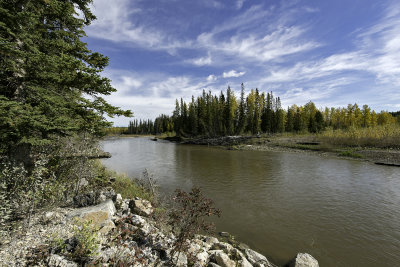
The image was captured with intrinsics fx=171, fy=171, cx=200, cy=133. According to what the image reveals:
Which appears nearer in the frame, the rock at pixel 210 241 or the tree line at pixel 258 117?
the rock at pixel 210 241

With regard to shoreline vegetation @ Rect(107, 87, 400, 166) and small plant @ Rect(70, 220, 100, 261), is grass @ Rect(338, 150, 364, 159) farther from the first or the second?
small plant @ Rect(70, 220, 100, 261)

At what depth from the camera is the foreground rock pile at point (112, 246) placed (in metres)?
3.37

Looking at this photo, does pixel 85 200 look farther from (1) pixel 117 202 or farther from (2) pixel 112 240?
(2) pixel 112 240

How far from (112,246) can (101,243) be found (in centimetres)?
26

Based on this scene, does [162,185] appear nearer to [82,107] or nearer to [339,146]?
[82,107]

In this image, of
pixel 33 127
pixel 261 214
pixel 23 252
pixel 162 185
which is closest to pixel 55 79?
pixel 33 127

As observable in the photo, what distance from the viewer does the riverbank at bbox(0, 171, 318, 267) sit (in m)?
3.39

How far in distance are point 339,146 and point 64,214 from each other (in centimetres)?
4100

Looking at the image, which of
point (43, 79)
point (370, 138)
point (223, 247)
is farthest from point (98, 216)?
point (370, 138)

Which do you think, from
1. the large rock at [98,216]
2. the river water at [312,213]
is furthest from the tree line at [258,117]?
the large rock at [98,216]

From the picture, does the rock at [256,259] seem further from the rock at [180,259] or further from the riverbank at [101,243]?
the rock at [180,259]

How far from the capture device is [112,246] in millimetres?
3980

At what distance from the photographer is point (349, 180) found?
1484 cm

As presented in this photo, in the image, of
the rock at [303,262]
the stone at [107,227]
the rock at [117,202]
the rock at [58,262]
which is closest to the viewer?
the rock at [58,262]
